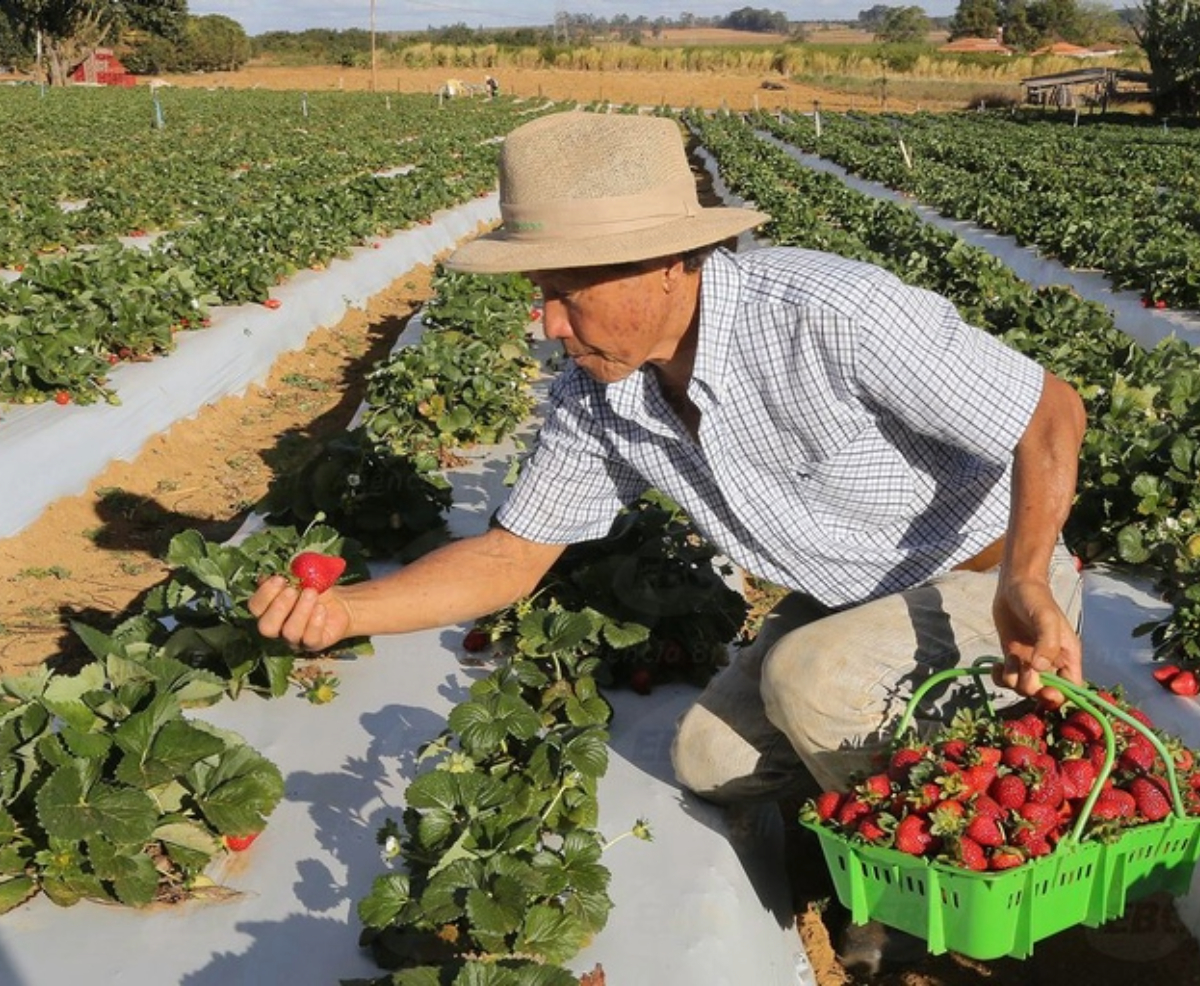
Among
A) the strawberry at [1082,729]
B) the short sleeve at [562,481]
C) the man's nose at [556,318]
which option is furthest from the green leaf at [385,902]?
the strawberry at [1082,729]

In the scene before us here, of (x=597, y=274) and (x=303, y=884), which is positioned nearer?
(x=597, y=274)

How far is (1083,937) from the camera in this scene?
338cm

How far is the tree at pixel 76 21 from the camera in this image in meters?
64.9

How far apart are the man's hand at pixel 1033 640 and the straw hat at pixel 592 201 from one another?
0.87 metres

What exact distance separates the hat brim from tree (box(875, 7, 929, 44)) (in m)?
127

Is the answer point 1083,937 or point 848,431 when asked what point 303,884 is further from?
point 1083,937

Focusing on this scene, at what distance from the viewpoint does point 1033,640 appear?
256 centimetres

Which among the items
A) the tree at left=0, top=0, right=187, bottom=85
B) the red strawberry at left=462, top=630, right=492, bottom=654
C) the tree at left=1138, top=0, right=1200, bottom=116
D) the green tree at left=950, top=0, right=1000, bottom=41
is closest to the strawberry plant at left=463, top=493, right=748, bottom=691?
the red strawberry at left=462, top=630, right=492, bottom=654

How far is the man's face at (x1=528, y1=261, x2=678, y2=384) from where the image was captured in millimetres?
2635

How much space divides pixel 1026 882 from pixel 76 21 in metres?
72.5

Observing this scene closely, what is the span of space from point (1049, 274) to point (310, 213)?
703 cm

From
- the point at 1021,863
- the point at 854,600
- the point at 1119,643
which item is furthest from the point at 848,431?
the point at 1119,643

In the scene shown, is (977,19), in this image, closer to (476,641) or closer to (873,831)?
(476,641)

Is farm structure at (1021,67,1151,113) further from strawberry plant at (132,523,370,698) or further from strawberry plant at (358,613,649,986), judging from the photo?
strawberry plant at (358,613,649,986)
